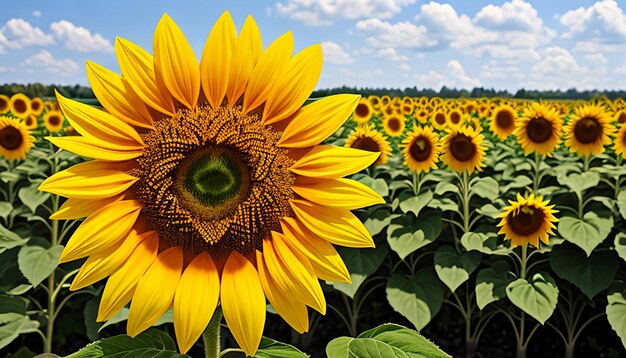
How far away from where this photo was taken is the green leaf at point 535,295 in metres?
3.27

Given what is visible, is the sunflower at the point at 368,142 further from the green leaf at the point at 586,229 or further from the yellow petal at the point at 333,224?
the yellow petal at the point at 333,224

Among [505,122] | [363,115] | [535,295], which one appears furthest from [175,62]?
[363,115]

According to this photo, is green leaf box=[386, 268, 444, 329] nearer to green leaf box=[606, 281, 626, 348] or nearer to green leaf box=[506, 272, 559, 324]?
green leaf box=[506, 272, 559, 324]

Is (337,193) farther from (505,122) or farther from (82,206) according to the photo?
(505,122)

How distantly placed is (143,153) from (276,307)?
254 mm

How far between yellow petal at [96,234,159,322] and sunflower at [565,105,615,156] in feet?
13.2

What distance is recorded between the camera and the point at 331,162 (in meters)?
0.73

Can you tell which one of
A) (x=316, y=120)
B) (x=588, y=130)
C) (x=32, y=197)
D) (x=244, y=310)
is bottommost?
(x=32, y=197)

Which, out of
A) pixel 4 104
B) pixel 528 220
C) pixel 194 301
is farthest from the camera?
pixel 4 104

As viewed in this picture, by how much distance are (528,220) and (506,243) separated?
0.60 meters

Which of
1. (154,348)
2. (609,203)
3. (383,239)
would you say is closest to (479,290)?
(383,239)

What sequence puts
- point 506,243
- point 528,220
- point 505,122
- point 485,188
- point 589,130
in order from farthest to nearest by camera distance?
point 505,122, point 589,130, point 485,188, point 506,243, point 528,220

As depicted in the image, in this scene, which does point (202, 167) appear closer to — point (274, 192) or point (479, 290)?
point (274, 192)

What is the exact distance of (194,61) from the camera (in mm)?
754
